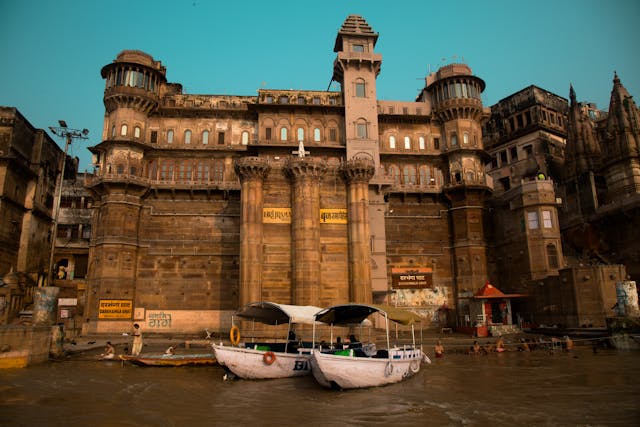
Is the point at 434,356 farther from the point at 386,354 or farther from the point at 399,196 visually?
the point at 399,196

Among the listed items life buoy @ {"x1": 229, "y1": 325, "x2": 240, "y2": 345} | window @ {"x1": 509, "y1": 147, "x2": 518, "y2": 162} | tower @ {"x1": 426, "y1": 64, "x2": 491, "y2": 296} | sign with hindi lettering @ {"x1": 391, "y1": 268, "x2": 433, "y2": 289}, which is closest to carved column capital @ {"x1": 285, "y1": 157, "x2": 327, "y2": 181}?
life buoy @ {"x1": 229, "y1": 325, "x2": 240, "y2": 345}

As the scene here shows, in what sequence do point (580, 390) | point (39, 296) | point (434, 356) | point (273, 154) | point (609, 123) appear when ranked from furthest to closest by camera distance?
point (609, 123) → point (273, 154) → point (434, 356) → point (39, 296) → point (580, 390)

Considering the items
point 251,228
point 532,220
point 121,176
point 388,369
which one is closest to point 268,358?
point 388,369

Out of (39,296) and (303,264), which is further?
(303,264)

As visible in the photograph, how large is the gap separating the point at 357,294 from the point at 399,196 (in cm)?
1710

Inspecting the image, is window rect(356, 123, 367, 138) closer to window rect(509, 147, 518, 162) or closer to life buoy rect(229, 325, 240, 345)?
life buoy rect(229, 325, 240, 345)

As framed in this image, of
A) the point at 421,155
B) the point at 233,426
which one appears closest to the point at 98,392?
the point at 233,426

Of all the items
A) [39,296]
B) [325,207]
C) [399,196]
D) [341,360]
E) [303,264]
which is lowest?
[341,360]

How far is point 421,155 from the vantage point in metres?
48.4

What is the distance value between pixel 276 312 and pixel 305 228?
9.36m

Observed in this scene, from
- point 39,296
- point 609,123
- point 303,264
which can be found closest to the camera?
point 39,296

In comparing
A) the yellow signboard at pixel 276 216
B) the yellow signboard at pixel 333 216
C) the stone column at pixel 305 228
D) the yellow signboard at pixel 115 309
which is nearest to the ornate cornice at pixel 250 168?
the stone column at pixel 305 228

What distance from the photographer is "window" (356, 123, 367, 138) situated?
46219 mm

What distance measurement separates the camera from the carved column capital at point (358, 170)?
1374 inches
